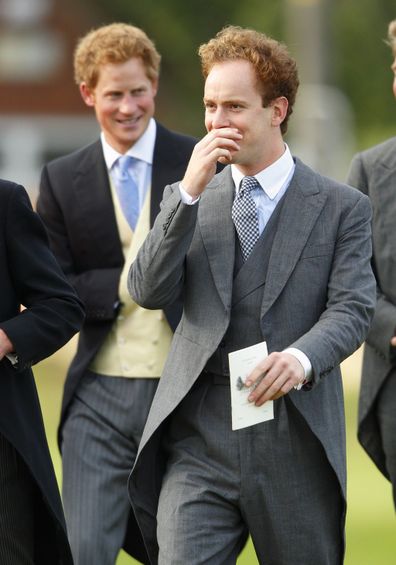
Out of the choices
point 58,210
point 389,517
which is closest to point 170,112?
point 389,517

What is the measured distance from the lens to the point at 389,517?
10.9 m

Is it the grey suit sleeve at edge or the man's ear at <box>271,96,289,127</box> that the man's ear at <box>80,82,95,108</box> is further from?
the grey suit sleeve at edge

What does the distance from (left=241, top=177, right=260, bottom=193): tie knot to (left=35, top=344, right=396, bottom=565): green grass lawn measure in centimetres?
406

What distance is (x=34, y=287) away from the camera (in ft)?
19.2

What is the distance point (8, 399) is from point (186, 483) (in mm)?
687

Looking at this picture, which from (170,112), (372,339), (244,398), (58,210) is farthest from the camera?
(170,112)

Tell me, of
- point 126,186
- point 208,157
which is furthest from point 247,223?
point 126,186

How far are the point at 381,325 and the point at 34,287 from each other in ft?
5.28

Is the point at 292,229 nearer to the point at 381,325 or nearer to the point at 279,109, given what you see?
the point at 279,109

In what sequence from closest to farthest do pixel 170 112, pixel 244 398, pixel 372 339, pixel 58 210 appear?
pixel 244 398, pixel 372 339, pixel 58 210, pixel 170 112

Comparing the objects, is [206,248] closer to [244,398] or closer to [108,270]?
[244,398]

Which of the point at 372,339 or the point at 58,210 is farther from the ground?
the point at 58,210

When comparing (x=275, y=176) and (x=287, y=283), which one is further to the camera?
(x=275, y=176)

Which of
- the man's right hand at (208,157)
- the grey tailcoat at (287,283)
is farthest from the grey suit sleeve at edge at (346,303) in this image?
the man's right hand at (208,157)
